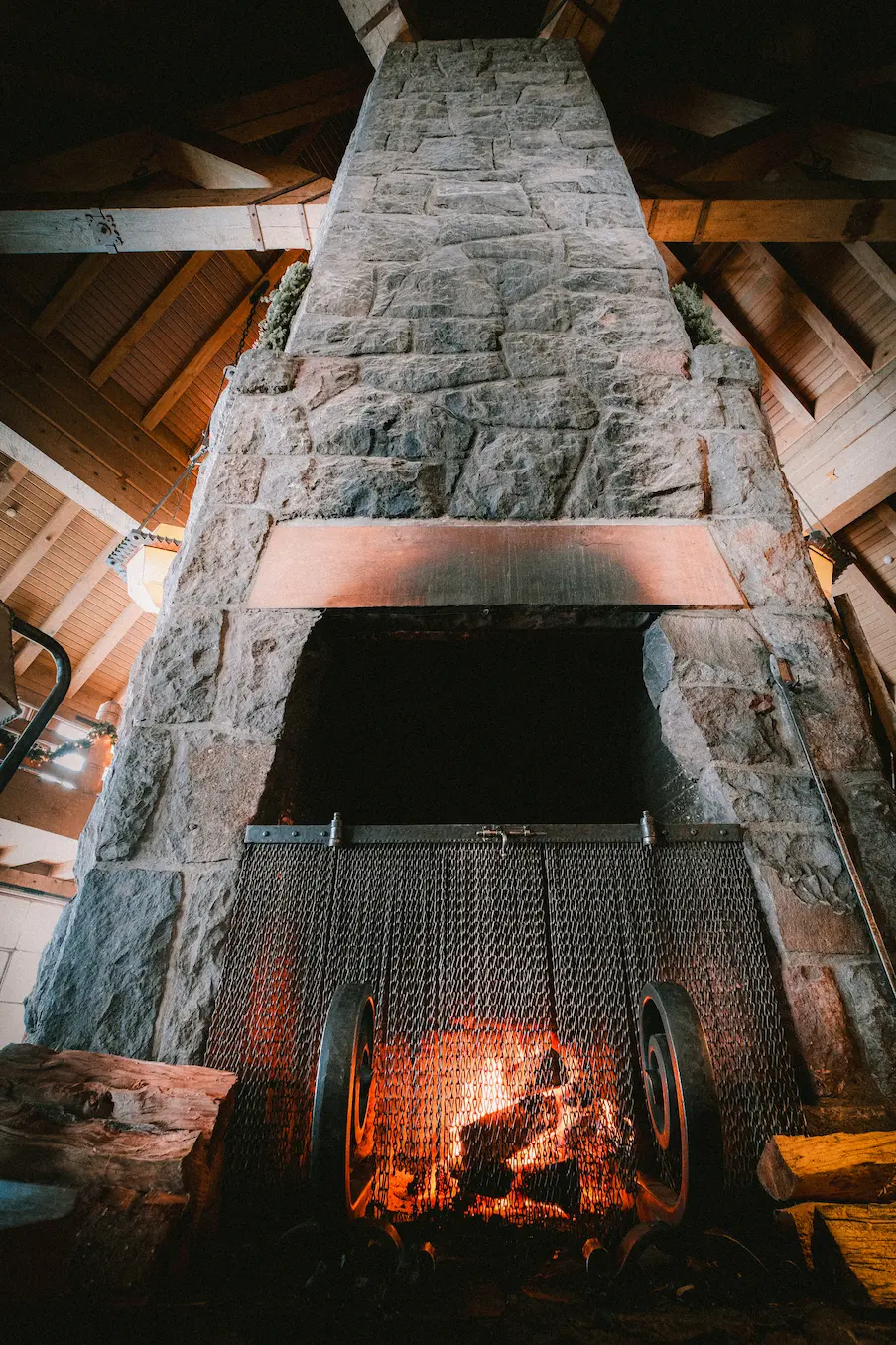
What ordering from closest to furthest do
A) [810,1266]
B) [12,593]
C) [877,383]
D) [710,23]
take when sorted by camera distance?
1. [810,1266]
2. [710,23]
3. [877,383]
4. [12,593]

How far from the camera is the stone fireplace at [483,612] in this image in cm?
129

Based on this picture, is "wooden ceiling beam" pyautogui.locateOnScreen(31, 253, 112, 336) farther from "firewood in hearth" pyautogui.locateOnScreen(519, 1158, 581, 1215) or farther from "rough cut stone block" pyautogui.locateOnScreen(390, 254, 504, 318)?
"firewood in hearth" pyautogui.locateOnScreen(519, 1158, 581, 1215)

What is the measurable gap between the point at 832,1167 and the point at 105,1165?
1.14 meters

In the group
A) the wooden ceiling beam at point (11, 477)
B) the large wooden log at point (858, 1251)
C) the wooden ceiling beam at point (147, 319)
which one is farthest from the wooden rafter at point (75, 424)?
the large wooden log at point (858, 1251)

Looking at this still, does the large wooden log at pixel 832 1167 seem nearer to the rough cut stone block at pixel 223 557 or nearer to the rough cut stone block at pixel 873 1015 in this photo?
the rough cut stone block at pixel 873 1015

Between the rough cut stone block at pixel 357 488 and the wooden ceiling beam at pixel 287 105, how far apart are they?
145 inches

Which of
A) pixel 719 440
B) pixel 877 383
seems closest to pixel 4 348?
pixel 719 440

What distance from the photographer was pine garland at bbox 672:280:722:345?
233 cm

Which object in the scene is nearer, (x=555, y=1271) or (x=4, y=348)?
(x=555, y=1271)

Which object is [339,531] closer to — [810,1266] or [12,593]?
[810,1266]

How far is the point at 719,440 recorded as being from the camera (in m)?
1.99

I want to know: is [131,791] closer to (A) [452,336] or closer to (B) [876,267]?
(A) [452,336]

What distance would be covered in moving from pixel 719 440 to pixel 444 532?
1004 millimetres

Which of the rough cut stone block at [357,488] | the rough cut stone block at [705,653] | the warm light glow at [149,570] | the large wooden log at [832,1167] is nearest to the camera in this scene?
the large wooden log at [832,1167]
